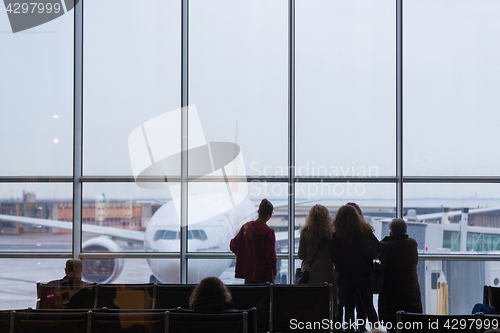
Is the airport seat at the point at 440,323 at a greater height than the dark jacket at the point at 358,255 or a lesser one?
lesser

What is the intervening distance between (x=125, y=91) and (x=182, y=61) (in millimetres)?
967

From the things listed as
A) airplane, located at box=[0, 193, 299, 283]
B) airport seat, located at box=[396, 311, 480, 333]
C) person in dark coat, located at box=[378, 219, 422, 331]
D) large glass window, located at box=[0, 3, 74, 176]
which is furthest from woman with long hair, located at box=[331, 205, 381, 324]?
large glass window, located at box=[0, 3, 74, 176]

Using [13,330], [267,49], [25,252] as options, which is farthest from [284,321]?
[25,252]

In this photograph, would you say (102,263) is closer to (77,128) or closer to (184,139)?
(77,128)

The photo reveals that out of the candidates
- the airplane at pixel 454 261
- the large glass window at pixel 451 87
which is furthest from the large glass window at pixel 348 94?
the airplane at pixel 454 261

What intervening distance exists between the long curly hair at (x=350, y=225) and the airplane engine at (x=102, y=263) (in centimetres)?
338

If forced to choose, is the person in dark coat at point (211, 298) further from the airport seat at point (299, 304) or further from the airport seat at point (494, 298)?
the airport seat at point (494, 298)

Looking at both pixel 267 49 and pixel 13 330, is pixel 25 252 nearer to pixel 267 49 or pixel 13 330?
pixel 13 330

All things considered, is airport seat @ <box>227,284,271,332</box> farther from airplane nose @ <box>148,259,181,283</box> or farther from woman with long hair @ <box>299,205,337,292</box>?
airplane nose @ <box>148,259,181,283</box>

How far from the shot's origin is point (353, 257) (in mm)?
3395

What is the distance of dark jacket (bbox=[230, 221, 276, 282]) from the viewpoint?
377 centimetres

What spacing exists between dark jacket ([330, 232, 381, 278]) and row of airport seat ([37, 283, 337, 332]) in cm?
43

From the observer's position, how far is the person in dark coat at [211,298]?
8.12ft

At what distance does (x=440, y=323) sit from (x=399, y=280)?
1.16m
